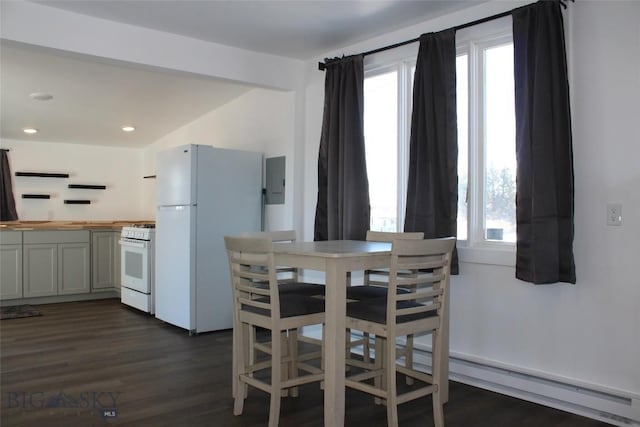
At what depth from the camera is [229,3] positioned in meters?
3.18

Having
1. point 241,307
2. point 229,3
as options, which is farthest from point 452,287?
point 229,3

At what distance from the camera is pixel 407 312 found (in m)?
2.35

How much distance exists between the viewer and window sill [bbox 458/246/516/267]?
2.96 metres

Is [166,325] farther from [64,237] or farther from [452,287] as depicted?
[452,287]

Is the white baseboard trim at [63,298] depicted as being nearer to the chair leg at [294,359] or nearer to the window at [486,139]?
the chair leg at [294,359]

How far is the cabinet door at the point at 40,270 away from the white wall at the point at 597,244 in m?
5.03

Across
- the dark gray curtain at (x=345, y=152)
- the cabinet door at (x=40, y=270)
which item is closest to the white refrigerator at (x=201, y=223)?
the dark gray curtain at (x=345, y=152)

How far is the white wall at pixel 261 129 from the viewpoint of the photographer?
4.49 meters

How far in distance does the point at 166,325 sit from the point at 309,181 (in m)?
1.89

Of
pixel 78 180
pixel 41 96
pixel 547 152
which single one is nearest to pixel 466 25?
pixel 547 152

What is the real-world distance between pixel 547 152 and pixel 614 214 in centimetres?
44

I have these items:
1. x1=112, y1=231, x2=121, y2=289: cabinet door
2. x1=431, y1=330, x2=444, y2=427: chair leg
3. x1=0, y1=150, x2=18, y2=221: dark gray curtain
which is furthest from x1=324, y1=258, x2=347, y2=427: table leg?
x1=0, y1=150, x2=18, y2=221: dark gray curtain

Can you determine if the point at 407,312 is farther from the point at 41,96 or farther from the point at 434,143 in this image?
the point at 41,96

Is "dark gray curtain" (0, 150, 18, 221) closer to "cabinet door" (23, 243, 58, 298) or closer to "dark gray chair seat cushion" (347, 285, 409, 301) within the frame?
"cabinet door" (23, 243, 58, 298)
